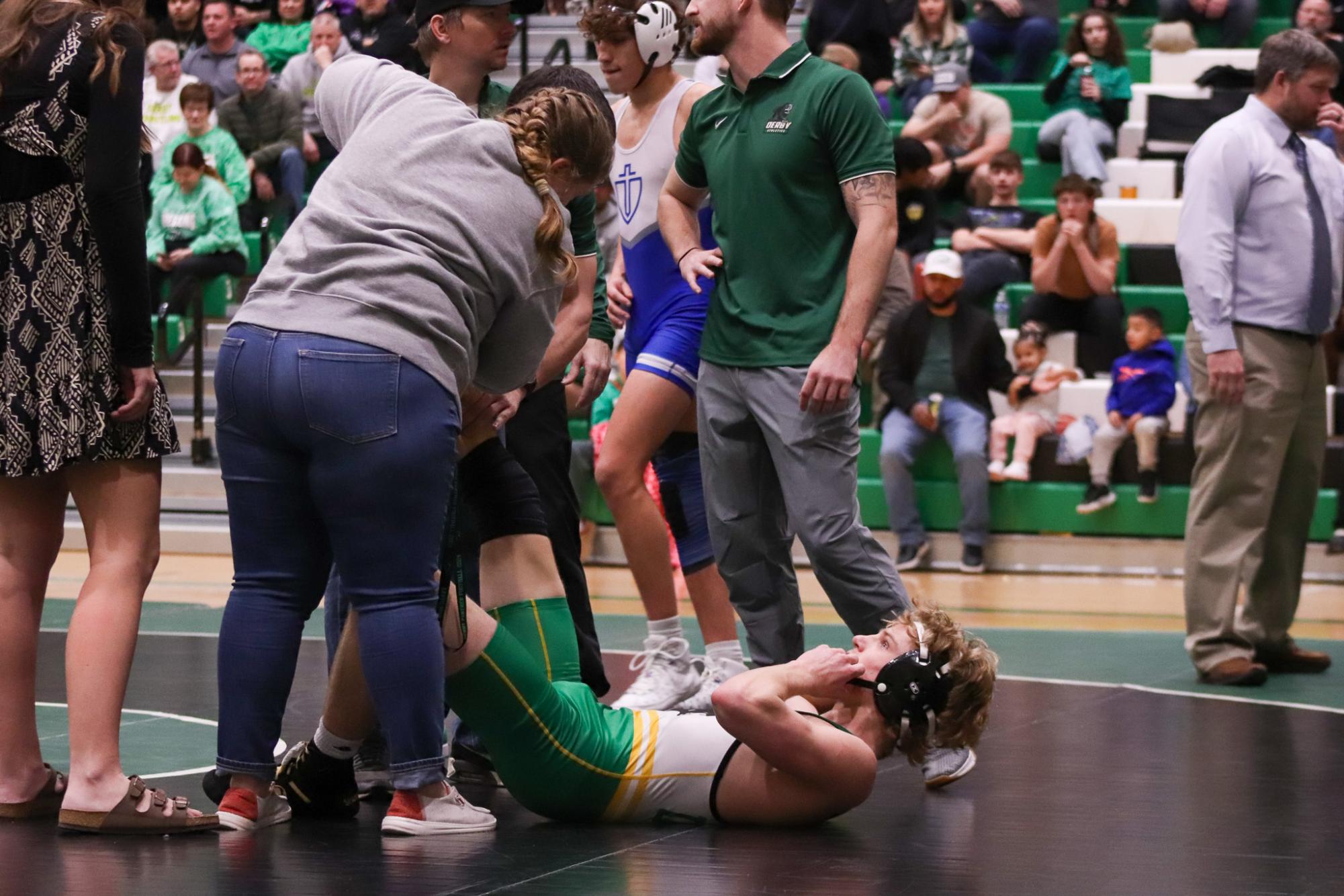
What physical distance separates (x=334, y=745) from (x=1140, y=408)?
6121 millimetres

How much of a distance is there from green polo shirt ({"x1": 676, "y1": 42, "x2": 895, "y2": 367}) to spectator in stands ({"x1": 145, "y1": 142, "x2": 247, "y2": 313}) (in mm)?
7146

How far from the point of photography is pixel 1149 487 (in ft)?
29.8

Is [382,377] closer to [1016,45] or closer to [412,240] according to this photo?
[412,240]

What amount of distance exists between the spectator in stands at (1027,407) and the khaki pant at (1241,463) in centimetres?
333

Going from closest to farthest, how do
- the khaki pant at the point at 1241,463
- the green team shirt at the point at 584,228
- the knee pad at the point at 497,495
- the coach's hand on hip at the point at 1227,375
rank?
the knee pad at the point at 497,495
the green team shirt at the point at 584,228
the coach's hand on hip at the point at 1227,375
the khaki pant at the point at 1241,463

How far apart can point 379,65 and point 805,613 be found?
431 cm

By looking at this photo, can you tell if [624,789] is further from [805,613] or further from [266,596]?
[805,613]

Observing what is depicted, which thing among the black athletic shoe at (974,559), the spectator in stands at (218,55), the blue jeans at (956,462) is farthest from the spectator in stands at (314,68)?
the black athletic shoe at (974,559)

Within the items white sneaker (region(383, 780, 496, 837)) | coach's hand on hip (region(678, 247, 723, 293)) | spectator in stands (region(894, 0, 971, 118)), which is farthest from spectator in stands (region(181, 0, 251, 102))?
white sneaker (region(383, 780, 496, 837))

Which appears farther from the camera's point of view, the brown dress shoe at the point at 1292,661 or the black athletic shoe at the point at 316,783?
the brown dress shoe at the point at 1292,661

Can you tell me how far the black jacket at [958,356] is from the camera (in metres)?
9.27

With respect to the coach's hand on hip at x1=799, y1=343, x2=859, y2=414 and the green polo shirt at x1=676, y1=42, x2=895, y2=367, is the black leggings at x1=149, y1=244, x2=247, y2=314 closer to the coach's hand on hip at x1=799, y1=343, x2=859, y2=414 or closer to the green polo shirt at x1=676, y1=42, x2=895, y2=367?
the green polo shirt at x1=676, y1=42, x2=895, y2=367

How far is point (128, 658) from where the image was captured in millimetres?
3652

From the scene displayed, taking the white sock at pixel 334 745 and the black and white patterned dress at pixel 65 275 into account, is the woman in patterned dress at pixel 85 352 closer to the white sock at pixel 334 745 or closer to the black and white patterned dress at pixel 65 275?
the black and white patterned dress at pixel 65 275
